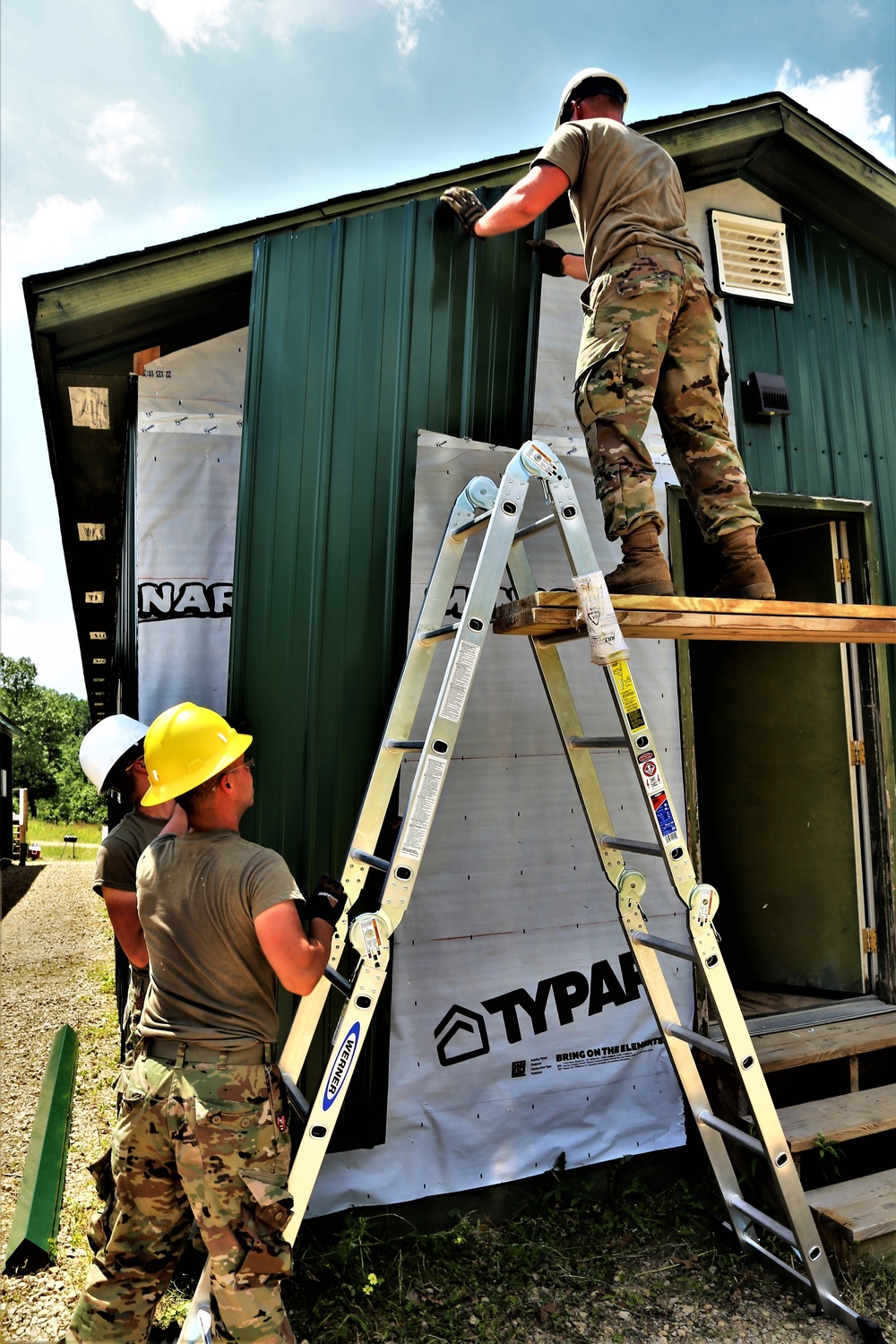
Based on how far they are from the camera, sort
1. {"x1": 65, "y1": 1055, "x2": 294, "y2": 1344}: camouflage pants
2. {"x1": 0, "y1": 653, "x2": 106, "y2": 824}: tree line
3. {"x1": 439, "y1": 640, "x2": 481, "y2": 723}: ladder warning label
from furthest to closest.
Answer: {"x1": 0, "y1": 653, "x2": 106, "y2": 824}: tree line
{"x1": 439, "y1": 640, "x2": 481, "y2": 723}: ladder warning label
{"x1": 65, "y1": 1055, "x2": 294, "y2": 1344}: camouflage pants

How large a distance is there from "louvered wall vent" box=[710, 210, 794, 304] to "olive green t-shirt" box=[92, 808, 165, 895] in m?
3.40

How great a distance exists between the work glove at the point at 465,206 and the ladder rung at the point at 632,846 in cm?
232

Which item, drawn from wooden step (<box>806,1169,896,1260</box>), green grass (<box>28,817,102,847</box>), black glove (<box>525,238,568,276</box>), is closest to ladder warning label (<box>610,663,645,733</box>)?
wooden step (<box>806,1169,896,1260</box>)

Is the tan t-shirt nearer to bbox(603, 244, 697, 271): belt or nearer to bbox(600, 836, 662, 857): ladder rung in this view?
bbox(603, 244, 697, 271): belt

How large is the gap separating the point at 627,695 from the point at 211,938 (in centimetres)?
127

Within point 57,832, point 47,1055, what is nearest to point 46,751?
point 57,832

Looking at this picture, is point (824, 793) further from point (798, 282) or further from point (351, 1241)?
point (351, 1241)

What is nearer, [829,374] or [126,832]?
[126,832]

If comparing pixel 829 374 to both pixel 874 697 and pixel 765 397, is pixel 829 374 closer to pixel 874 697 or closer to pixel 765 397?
pixel 765 397

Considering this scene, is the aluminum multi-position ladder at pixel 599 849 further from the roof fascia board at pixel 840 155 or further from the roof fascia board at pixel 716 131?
the roof fascia board at pixel 840 155

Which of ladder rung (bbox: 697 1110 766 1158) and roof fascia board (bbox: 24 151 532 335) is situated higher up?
roof fascia board (bbox: 24 151 532 335)

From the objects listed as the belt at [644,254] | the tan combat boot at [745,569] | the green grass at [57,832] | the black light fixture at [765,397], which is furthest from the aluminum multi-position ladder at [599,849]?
the green grass at [57,832]

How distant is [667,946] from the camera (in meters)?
2.42

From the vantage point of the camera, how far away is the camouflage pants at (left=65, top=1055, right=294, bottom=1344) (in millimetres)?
1754
